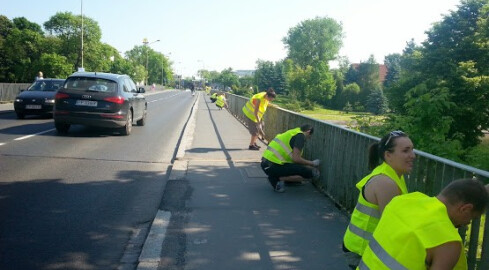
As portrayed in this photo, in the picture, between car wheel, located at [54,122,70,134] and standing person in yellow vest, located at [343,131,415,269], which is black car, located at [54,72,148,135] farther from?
standing person in yellow vest, located at [343,131,415,269]

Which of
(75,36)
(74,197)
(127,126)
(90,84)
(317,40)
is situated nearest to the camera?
(74,197)

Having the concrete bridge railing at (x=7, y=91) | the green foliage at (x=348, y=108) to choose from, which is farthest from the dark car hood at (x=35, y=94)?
the green foliage at (x=348, y=108)

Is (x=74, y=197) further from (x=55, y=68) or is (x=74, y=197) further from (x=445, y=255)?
(x=55, y=68)

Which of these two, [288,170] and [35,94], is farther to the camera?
[35,94]

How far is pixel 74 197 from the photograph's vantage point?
6.04 m

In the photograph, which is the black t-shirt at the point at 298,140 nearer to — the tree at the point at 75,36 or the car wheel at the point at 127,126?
the car wheel at the point at 127,126

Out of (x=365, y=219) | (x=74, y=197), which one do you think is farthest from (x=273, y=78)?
(x=365, y=219)

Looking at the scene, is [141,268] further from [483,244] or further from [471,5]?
[471,5]

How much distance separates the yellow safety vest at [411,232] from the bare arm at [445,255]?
2 cm

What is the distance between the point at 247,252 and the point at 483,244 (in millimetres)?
2043

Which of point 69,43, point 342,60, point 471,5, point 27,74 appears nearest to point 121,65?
point 69,43

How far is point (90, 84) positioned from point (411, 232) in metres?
11.7

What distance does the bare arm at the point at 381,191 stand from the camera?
2.89m

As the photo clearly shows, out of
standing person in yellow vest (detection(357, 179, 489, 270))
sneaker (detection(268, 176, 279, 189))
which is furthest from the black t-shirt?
standing person in yellow vest (detection(357, 179, 489, 270))
